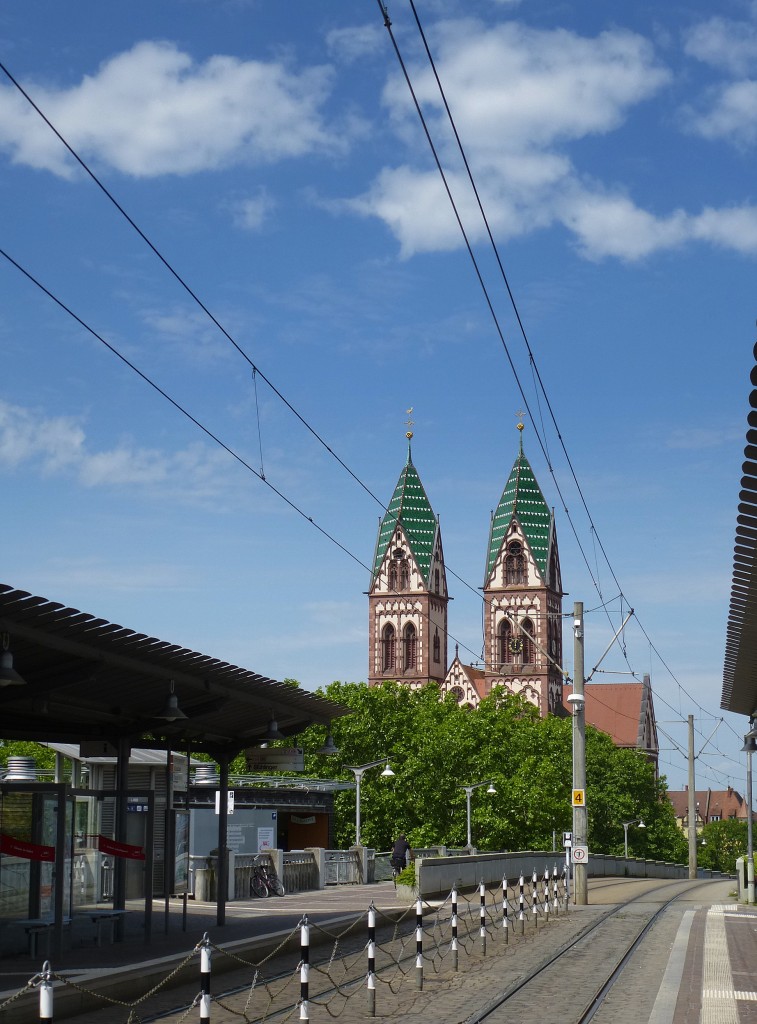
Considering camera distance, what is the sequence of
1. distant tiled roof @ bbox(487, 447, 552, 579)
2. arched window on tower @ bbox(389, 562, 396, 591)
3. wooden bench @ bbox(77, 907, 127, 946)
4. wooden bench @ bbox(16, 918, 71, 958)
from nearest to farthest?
wooden bench @ bbox(16, 918, 71, 958) → wooden bench @ bbox(77, 907, 127, 946) → arched window on tower @ bbox(389, 562, 396, 591) → distant tiled roof @ bbox(487, 447, 552, 579)

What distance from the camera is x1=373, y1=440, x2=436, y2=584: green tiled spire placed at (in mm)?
A: 139250

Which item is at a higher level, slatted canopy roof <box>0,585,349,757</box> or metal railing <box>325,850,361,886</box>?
slatted canopy roof <box>0,585,349,757</box>

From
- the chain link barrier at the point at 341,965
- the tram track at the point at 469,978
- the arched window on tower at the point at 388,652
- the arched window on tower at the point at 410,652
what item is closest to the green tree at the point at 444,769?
the chain link barrier at the point at 341,965

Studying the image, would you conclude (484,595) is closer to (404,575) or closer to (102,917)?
(404,575)

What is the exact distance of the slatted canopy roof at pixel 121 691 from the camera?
1340 centimetres

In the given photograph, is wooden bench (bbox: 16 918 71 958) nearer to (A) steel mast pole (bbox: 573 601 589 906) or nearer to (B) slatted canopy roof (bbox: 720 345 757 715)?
(B) slatted canopy roof (bbox: 720 345 757 715)

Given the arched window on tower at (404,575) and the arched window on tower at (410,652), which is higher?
the arched window on tower at (404,575)

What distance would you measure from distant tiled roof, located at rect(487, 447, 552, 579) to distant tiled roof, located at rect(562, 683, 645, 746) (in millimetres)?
17320

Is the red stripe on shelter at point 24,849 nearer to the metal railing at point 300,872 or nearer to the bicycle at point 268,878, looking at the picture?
the bicycle at point 268,878

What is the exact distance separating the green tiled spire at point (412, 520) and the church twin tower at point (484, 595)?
0.10 meters

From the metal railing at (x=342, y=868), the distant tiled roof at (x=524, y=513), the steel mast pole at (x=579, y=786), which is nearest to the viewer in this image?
the steel mast pole at (x=579, y=786)

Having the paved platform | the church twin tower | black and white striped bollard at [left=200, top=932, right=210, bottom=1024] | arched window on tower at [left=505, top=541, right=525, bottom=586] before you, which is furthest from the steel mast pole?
arched window on tower at [left=505, top=541, right=525, bottom=586]

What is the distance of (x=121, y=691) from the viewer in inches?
694

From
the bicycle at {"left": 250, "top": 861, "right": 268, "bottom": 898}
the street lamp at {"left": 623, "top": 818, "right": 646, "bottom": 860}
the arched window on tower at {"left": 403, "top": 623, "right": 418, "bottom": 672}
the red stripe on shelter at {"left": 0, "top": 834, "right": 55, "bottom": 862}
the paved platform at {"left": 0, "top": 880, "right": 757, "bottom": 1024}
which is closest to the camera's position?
the paved platform at {"left": 0, "top": 880, "right": 757, "bottom": 1024}
